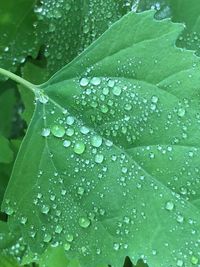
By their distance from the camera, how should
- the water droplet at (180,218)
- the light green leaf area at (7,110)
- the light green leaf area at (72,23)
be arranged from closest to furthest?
the water droplet at (180,218), the light green leaf area at (72,23), the light green leaf area at (7,110)

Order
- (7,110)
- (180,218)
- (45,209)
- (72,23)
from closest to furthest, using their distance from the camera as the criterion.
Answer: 1. (180,218)
2. (45,209)
3. (72,23)
4. (7,110)

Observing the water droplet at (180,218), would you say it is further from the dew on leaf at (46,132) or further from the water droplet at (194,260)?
the dew on leaf at (46,132)

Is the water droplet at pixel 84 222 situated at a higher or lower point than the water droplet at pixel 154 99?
lower

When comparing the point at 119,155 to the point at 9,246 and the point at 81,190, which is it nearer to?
the point at 81,190

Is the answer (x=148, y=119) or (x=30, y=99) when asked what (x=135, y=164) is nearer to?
(x=148, y=119)

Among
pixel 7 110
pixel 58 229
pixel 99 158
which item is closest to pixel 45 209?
pixel 58 229

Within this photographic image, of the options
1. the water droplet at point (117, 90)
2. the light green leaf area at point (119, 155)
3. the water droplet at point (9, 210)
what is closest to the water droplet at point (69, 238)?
the light green leaf area at point (119, 155)

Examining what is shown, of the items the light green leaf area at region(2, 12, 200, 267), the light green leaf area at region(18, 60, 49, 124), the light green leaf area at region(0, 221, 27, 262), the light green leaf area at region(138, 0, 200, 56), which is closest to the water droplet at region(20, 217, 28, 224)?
the light green leaf area at region(2, 12, 200, 267)
